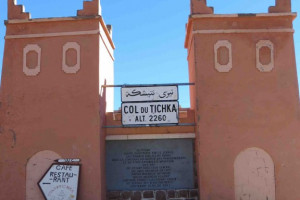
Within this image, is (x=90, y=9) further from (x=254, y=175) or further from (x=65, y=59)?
Answer: (x=254, y=175)

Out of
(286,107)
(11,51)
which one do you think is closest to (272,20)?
(286,107)

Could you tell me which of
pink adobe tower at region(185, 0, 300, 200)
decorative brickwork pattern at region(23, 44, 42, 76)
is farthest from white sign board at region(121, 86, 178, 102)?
decorative brickwork pattern at region(23, 44, 42, 76)

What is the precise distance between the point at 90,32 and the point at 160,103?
2.75 metres

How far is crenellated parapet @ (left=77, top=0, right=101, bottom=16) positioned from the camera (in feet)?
39.1

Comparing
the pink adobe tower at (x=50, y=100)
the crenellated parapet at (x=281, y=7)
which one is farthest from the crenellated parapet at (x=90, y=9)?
the crenellated parapet at (x=281, y=7)

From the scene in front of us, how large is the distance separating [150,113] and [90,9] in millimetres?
3368

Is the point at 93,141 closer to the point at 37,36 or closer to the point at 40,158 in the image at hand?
the point at 40,158

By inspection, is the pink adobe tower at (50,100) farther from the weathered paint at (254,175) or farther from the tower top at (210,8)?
the weathered paint at (254,175)

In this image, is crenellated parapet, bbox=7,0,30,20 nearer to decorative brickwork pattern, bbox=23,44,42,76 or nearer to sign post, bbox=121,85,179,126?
decorative brickwork pattern, bbox=23,44,42,76

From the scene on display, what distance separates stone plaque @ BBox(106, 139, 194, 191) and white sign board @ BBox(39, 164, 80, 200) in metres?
1.18

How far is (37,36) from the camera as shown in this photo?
11891mm

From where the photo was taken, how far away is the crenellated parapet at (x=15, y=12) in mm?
12078

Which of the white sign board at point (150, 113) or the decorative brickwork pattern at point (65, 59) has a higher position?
the decorative brickwork pattern at point (65, 59)

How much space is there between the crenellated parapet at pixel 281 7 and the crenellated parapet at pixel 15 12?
6.88 m
